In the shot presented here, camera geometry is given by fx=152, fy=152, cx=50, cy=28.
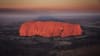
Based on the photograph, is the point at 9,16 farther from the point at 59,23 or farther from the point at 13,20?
the point at 59,23

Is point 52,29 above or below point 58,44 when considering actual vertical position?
above

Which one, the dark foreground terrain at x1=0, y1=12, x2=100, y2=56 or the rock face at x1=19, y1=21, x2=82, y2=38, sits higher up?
the rock face at x1=19, y1=21, x2=82, y2=38

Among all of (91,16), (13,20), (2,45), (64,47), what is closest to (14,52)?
(2,45)

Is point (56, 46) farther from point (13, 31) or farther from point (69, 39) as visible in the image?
point (13, 31)

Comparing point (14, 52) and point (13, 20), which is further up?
point (13, 20)

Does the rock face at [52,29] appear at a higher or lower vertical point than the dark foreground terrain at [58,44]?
higher

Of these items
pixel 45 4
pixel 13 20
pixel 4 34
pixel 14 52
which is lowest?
pixel 14 52

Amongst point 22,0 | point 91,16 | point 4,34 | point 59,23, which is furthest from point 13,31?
point 91,16
